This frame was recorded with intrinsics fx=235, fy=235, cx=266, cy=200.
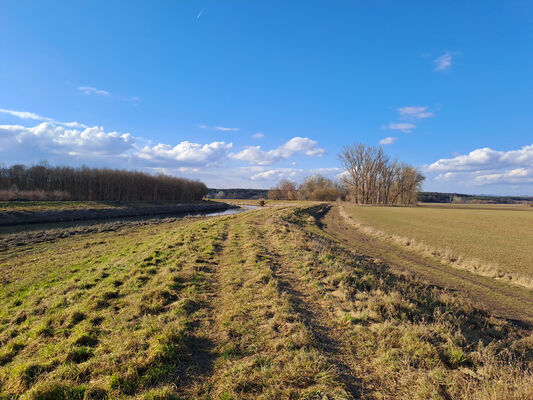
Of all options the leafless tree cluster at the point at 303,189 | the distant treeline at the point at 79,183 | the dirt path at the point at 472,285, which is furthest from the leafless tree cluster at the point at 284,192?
the dirt path at the point at 472,285

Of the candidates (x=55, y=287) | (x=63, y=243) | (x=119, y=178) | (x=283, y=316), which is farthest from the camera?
(x=119, y=178)

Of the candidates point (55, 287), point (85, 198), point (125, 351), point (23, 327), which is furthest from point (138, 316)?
point (85, 198)

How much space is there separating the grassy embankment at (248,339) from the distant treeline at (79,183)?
4946 cm

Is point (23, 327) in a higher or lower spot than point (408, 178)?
lower

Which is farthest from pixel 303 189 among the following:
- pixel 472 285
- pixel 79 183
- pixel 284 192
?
pixel 472 285

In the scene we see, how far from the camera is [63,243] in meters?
18.1

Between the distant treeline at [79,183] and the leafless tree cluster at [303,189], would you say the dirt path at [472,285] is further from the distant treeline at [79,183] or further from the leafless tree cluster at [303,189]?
the leafless tree cluster at [303,189]

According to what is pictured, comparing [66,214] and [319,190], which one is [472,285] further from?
[319,190]

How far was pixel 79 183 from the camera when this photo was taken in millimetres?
58312

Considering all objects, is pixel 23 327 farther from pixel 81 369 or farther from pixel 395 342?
pixel 395 342

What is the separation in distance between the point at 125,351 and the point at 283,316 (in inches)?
129

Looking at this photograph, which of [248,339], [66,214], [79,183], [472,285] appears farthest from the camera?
[79,183]

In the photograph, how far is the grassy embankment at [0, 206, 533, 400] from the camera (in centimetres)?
366

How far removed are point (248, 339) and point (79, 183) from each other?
232 feet
